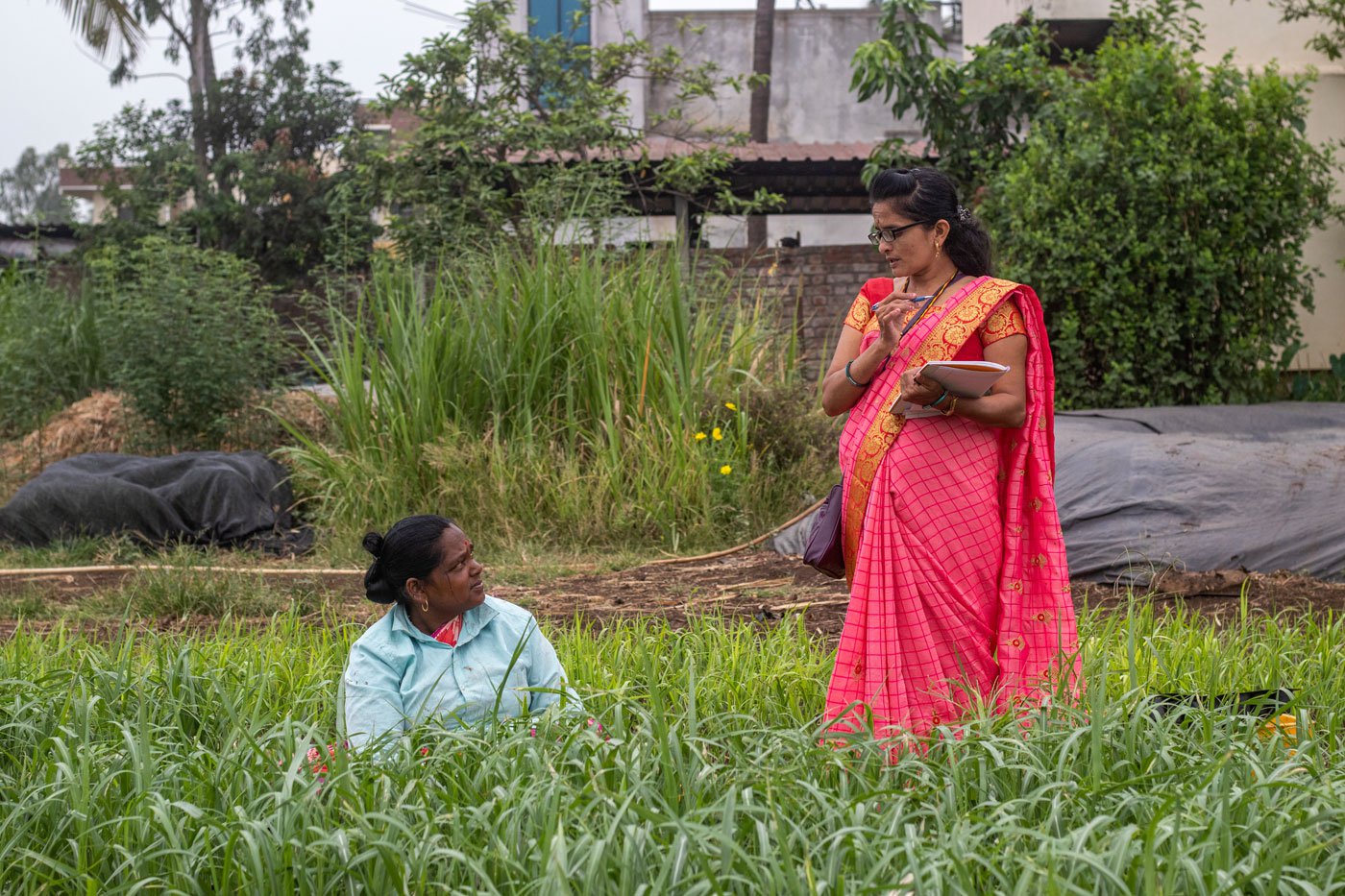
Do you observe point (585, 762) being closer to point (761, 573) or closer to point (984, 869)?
point (984, 869)

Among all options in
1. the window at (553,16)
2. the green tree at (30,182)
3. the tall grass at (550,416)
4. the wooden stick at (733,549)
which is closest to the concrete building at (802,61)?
the window at (553,16)

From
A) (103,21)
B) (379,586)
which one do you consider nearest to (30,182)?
(103,21)

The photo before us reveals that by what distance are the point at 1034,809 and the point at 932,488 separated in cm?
87

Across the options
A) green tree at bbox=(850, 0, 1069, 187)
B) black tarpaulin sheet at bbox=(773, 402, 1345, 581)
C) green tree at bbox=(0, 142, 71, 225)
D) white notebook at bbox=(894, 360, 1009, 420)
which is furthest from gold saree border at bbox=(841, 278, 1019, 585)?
green tree at bbox=(0, 142, 71, 225)

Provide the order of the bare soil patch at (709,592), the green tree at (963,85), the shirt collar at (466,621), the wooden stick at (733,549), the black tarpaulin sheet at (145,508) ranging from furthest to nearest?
1. the green tree at (963,85)
2. the black tarpaulin sheet at (145,508)
3. the wooden stick at (733,549)
4. the bare soil patch at (709,592)
5. the shirt collar at (466,621)

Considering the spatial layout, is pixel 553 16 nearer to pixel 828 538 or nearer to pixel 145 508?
pixel 145 508

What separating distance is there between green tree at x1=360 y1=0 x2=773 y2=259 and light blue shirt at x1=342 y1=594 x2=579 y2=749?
249 inches

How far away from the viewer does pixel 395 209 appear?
11.8 metres

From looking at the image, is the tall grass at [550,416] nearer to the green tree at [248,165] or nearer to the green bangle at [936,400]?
the green bangle at [936,400]

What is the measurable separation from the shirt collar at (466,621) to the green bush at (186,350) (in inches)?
259

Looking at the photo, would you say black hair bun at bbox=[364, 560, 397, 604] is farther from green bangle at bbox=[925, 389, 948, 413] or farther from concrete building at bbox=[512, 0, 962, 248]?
concrete building at bbox=[512, 0, 962, 248]

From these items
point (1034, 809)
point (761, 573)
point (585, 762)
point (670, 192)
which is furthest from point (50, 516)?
point (1034, 809)

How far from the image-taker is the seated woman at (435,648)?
3199 millimetres

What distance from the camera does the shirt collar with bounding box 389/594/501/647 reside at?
3.29 m
